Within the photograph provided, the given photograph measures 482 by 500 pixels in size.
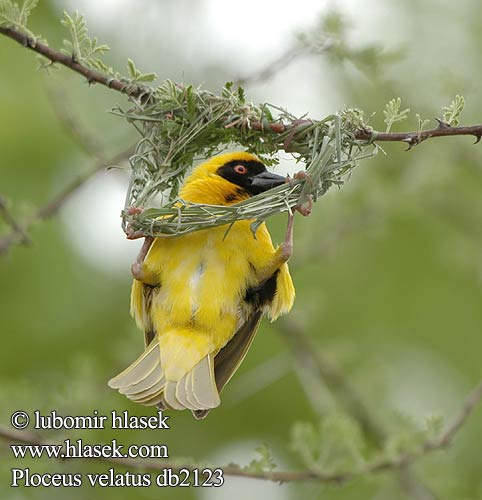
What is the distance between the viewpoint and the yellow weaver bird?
321 centimetres

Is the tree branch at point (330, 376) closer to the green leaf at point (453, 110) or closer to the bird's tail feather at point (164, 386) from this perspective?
the bird's tail feather at point (164, 386)

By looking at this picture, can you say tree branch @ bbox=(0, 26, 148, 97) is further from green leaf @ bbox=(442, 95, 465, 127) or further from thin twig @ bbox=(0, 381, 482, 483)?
thin twig @ bbox=(0, 381, 482, 483)

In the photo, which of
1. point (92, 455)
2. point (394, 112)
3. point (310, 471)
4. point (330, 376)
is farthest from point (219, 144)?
point (330, 376)

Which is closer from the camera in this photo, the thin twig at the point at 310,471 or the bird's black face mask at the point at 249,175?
the thin twig at the point at 310,471

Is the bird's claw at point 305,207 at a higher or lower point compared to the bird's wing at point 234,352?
higher

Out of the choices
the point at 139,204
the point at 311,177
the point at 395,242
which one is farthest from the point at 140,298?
the point at 395,242

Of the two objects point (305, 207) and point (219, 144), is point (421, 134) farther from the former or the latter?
point (219, 144)

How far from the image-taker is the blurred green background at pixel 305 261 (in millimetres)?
5367

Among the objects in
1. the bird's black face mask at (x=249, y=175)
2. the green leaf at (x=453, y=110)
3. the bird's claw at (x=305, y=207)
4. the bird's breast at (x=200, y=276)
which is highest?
the bird's black face mask at (x=249, y=175)

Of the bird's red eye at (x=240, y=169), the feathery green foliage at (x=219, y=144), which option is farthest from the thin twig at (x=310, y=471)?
the bird's red eye at (x=240, y=169)

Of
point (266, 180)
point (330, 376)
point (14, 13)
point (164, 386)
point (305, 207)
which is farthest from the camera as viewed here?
point (330, 376)

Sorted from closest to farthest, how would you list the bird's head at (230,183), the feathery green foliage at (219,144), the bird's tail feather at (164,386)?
1. the feathery green foliage at (219,144)
2. the bird's tail feather at (164,386)
3. the bird's head at (230,183)

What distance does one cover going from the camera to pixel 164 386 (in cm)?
318

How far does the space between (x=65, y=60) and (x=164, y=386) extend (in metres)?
1.20
